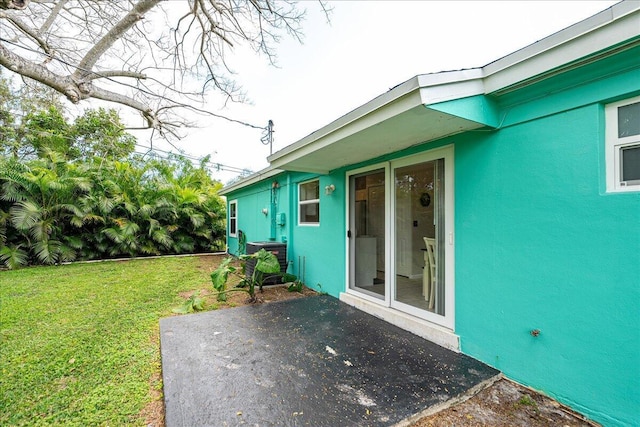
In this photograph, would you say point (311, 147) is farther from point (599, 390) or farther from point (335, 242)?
point (599, 390)

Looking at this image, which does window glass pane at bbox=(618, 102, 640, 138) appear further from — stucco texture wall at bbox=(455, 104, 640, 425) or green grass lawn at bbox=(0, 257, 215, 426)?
green grass lawn at bbox=(0, 257, 215, 426)

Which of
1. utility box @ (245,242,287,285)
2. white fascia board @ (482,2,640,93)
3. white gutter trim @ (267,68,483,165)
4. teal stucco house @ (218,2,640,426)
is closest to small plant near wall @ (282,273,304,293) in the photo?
utility box @ (245,242,287,285)

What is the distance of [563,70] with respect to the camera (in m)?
2.04

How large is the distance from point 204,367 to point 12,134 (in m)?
15.3

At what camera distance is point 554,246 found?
7.13 feet

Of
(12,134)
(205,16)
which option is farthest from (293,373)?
(12,134)

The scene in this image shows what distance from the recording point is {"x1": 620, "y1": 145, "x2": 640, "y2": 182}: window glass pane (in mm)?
1862

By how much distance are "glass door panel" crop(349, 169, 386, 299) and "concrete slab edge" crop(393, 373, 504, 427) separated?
1.84 meters

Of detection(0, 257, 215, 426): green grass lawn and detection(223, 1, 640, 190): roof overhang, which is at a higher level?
detection(223, 1, 640, 190): roof overhang

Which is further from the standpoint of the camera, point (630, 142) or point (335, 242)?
point (335, 242)

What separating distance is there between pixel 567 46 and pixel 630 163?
3.08 ft

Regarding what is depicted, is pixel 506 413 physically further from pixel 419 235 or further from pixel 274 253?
pixel 274 253

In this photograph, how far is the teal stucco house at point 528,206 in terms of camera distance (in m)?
1.86

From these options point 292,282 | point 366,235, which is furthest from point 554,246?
point 292,282
